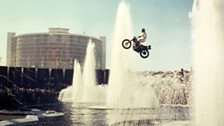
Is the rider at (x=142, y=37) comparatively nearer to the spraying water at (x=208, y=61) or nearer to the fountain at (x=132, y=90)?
the spraying water at (x=208, y=61)

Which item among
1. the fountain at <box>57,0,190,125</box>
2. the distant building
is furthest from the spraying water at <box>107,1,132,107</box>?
the distant building

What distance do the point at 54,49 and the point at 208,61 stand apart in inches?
Result: 5531

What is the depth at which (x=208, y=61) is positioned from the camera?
19.8 m

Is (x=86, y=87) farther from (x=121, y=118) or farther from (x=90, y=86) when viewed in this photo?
(x=121, y=118)

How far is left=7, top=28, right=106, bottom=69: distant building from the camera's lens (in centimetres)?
15412

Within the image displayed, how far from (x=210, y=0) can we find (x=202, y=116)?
19.9ft

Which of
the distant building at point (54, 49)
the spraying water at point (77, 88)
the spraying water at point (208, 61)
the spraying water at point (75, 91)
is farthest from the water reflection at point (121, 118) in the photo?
the distant building at point (54, 49)

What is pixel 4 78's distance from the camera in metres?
83.8

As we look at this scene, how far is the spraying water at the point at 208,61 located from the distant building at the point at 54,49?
130 m

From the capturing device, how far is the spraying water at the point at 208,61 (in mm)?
18688

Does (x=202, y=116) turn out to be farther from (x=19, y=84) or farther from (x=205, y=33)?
(x=19, y=84)

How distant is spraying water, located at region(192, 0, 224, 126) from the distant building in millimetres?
129563

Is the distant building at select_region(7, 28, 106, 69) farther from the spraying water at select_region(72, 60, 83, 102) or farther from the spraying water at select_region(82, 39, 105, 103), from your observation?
the spraying water at select_region(82, 39, 105, 103)

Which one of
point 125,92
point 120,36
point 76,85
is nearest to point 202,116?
point 125,92
